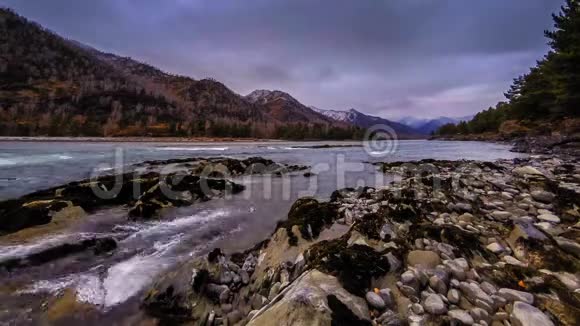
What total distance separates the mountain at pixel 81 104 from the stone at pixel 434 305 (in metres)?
97.9

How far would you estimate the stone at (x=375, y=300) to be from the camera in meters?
2.40

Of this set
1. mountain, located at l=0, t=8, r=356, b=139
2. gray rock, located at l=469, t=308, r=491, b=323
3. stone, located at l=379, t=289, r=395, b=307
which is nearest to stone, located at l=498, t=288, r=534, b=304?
gray rock, located at l=469, t=308, r=491, b=323

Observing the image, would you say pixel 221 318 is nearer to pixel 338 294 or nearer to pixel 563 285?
pixel 338 294

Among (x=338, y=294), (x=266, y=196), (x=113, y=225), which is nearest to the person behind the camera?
(x=338, y=294)

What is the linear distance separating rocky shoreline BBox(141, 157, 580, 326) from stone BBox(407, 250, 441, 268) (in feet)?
0.04

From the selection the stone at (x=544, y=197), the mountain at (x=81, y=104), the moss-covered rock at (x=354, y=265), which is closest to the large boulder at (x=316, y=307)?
the moss-covered rock at (x=354, y=265)

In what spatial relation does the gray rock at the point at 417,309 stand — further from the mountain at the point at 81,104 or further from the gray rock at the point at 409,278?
the mountain at the point at 81,104

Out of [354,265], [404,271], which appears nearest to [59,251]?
[354,265]

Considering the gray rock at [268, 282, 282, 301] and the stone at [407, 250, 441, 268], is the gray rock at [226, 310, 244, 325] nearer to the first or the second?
the gray rock at [268, 282, 282, 301]

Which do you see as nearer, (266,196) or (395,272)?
(395,272)

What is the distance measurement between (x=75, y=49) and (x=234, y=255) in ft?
715

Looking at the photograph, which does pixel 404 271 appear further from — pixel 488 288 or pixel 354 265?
pixel 488 288

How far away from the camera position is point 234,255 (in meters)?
4.86

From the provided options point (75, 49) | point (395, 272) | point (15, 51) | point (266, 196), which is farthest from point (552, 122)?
point (75, 49)
